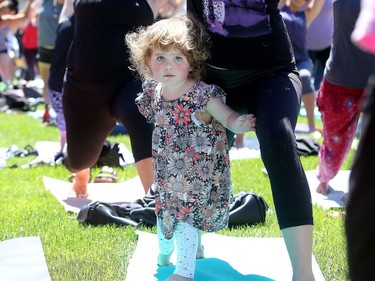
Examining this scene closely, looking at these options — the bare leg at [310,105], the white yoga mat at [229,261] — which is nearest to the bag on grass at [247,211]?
the white yoga mat at [229,261]

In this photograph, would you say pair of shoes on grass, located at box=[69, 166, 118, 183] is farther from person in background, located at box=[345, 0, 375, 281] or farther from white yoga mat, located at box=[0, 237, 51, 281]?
person in background, located at box=[345, 0, 375, 281]

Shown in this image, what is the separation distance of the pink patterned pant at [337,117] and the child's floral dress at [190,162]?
198 cm

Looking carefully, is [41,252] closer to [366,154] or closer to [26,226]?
[26,226]

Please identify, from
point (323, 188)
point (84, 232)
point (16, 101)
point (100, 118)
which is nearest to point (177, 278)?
point (84, 232)

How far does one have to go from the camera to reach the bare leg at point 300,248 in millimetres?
3406

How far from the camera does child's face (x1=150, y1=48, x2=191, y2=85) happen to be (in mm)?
3664

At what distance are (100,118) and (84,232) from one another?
74cm

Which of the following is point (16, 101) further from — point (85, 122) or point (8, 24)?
point (85, 122)

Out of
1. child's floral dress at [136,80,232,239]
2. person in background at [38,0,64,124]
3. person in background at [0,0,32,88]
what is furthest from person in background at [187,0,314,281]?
person in background at [0,0,32,88]

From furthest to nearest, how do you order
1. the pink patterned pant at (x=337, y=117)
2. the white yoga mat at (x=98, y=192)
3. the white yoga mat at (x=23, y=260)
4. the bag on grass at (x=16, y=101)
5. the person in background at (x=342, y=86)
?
1. the bag on grass at (x=16, y=101)
2. the white yoga mat at (x=98, y=192)
3. the pink patterned pant at (x=337, y=117)
4. the person in background at (x=342, y=86)
5. the white yoga mat at (x=23, y=260)

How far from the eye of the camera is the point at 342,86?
5516 mm

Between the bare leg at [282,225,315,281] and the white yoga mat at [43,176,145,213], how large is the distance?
2.46m

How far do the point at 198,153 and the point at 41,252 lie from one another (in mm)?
1112

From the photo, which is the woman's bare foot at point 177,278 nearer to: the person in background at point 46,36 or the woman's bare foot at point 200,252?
the woman's bare foot at point 200,252
